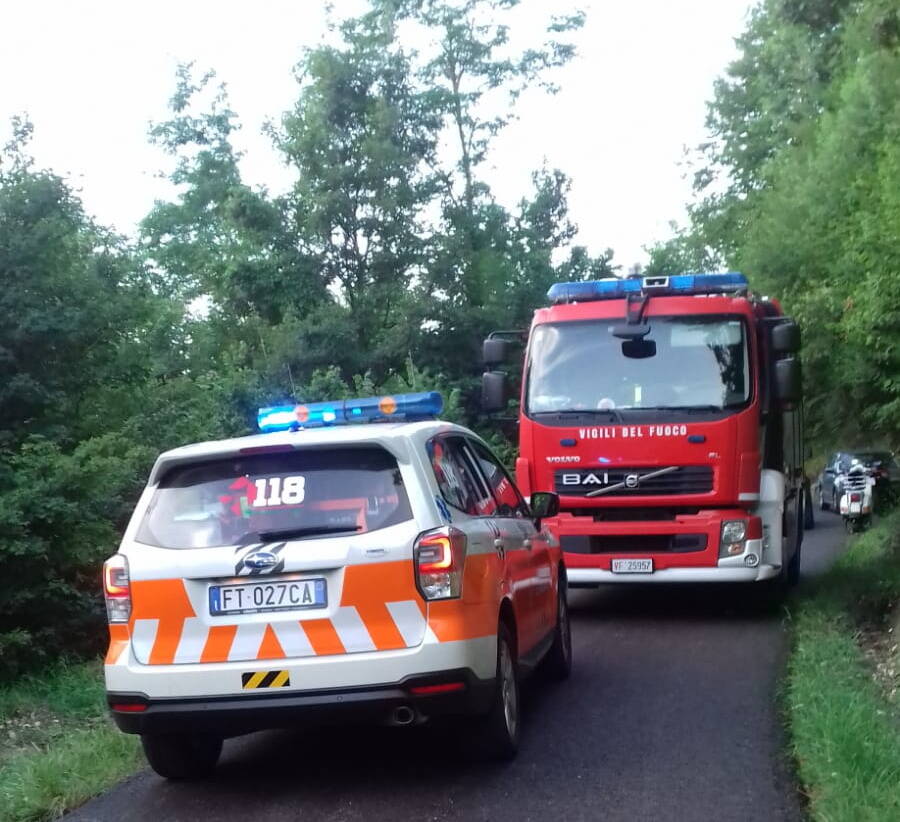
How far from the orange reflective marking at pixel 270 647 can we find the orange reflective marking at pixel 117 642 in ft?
2.31

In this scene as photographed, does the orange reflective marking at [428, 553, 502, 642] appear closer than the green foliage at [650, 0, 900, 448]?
Yes

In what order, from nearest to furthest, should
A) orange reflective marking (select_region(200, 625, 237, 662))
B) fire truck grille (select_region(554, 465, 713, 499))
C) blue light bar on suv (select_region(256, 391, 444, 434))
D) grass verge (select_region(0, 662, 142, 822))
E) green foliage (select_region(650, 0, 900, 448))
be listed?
orange reflective marking (select_region(200, 625, 237, 662)) < grass verge (select_region(0, 662, 142, 822)) < blue light bar on suv (select_region(256, 391, 444, 434)) < fire truck grille (select_region(554, 465, 713, 499)) < green foliage (select_region(650, 0, 900, 448))

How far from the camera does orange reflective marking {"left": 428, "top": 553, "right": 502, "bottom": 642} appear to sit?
5.68m

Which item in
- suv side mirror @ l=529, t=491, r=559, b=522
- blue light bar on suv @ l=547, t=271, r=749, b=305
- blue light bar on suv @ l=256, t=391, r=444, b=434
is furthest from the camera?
blue light bar on suv @ l=547, t=271, r=749, b=305

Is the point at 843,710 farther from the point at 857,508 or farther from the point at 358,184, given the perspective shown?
the point at 358,184

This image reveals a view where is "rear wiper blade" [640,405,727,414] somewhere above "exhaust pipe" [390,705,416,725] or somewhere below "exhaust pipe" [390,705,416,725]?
below

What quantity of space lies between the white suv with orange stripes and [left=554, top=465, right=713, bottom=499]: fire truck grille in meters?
5.05

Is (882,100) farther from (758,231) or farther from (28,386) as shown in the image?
(28,386)

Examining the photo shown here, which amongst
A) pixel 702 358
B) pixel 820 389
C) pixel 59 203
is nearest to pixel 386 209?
pixel 820 389

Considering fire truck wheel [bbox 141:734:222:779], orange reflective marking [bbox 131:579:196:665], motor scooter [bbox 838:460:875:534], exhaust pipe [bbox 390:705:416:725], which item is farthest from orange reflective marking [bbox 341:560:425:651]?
motor scooter [bbox 838:460:875:534]

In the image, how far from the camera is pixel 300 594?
18.7ft

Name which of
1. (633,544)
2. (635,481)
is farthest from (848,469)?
(635,481)

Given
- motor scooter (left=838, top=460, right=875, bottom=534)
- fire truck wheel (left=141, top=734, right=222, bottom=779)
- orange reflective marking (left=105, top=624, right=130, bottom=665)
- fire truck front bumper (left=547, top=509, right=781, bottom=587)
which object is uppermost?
orange reflective marking (left=105, top=624, right=130, bottom=665)

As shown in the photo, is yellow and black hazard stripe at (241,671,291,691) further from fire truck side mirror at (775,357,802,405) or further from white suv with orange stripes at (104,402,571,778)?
fire truck side mirror at (775,357,802,405)
